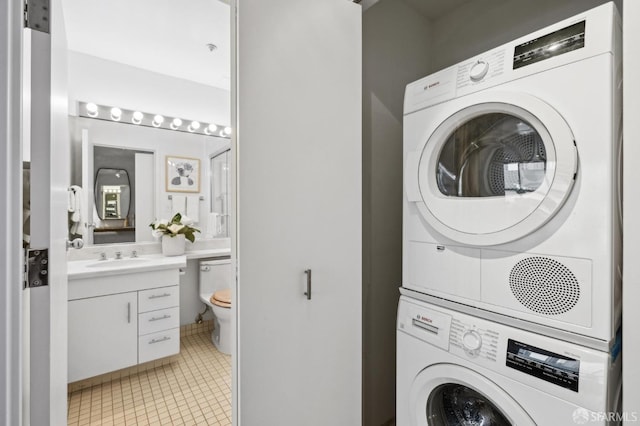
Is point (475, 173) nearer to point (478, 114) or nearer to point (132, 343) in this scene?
point (478, 114)

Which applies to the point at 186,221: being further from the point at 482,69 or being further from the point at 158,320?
the point at 482,69

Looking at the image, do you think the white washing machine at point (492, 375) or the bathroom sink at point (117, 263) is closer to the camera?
the white washing machine at point (492, 375)

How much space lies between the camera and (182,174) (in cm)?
282

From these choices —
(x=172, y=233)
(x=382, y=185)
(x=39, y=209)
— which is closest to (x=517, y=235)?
(x=382, y=185)

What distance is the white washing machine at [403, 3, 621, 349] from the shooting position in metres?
0.82

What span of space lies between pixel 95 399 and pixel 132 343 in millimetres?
368

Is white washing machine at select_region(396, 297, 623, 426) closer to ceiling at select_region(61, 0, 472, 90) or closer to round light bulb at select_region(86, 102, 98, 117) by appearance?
ceiling at select_region(61, 0, 472, 90)

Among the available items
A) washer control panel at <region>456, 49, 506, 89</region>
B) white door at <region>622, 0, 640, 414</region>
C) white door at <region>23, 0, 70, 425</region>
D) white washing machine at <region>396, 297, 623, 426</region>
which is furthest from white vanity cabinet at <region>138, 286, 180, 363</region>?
white door at <region>622, 0, 640, 414</region>

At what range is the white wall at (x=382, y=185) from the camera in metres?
1.67

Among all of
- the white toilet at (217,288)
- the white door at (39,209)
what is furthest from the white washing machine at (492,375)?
the white toilet at (217,288)

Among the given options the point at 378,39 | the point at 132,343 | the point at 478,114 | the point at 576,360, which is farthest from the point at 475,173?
the point at 132,343

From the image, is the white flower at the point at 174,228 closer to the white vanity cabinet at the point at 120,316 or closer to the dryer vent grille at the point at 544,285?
the white vanity cabinet at the point at 120,316

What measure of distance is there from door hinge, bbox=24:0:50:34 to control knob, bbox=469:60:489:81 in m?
1.34

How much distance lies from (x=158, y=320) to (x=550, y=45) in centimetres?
264
